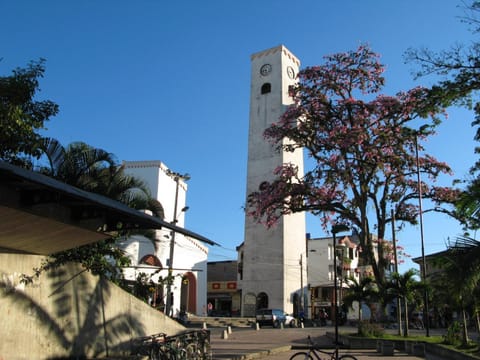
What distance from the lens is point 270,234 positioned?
43844mm

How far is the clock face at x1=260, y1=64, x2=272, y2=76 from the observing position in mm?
47475

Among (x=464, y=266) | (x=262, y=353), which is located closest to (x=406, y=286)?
(x=262, y=353)

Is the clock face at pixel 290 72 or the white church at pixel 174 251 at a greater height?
the clock face at pixel 290 72

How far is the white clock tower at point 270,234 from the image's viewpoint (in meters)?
43.2

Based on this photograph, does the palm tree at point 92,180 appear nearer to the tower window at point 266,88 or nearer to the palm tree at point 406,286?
the palm tree at point 406,286

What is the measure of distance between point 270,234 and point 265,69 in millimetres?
16736

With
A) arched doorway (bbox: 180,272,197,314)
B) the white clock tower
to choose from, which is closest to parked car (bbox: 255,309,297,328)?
the white clock tower

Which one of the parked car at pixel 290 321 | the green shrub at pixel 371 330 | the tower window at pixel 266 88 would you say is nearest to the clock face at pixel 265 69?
the tower window at pixel 266 88

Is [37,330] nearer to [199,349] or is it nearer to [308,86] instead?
[199,349]

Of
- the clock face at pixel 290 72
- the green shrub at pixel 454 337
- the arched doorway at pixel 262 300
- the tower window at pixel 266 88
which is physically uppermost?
the clock face at pixel 290 72

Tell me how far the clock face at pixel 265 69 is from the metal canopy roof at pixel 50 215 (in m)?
39.6

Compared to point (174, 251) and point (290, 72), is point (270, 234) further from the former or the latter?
point (290, 72)

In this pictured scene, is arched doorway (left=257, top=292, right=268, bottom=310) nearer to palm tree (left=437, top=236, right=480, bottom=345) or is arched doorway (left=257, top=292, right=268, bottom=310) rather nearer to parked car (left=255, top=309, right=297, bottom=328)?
parked car (left=255, top=309, right=297, bottom=328)

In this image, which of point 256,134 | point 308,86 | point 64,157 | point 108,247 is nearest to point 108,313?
point 108,247
